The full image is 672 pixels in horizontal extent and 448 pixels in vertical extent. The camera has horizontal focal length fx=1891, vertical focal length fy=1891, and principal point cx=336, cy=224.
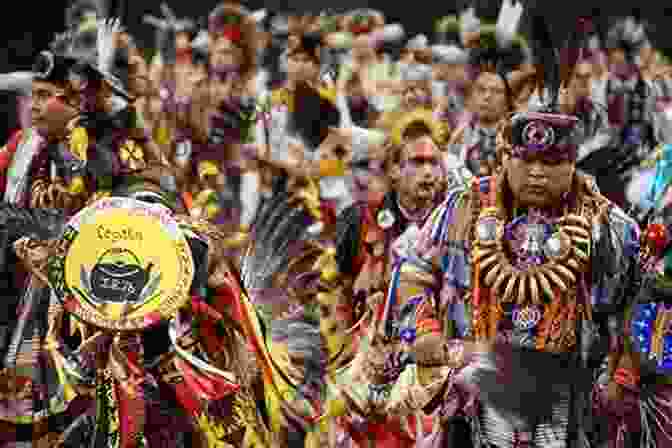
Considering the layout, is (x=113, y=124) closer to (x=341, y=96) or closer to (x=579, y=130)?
(x=579, y=130)

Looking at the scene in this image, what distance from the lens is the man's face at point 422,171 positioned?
32.1 feet

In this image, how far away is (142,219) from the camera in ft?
24.8

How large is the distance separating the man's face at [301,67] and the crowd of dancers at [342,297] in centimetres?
394

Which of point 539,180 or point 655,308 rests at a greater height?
point 539,180

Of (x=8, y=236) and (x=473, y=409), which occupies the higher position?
(x=8, y=236)

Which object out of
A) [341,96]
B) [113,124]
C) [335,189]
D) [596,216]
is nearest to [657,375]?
[596,216]

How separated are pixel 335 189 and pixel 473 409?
599 cm

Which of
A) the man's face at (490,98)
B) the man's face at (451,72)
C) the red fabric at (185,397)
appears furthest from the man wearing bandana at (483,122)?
the red fabric at (185,397)

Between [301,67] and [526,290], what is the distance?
24.8 feet

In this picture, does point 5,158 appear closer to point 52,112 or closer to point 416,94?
point 52,112

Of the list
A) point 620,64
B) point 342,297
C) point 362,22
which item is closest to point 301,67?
point 620,64

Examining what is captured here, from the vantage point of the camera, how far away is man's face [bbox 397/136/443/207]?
9781 millimetres

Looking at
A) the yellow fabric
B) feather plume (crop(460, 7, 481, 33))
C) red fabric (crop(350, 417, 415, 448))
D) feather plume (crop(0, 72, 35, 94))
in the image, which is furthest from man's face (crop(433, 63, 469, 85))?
red fabric (crop(350, 417, 415, 448))

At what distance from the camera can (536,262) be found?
283 inches
